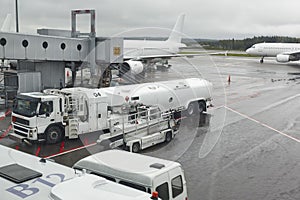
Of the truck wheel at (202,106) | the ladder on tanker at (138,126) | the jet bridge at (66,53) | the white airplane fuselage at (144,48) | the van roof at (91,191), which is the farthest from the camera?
the white airplane fuselage at (144,48)

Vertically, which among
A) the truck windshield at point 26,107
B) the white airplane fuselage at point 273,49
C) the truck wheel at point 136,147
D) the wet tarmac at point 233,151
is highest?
the white airplane fuselage at point 273,49

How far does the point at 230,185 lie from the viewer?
1188 cm

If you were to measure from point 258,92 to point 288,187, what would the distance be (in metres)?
22.1

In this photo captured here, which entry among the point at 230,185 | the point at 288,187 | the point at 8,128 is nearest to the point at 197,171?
the point at 230,185

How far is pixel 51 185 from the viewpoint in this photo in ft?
20.2

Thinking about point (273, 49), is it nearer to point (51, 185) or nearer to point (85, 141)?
point (85, 141)

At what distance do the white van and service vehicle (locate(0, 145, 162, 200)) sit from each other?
60.5 inches

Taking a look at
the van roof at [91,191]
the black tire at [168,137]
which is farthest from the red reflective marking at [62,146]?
the van roof at [91,191]

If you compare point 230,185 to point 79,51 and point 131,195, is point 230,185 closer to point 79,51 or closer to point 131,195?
point 131,195

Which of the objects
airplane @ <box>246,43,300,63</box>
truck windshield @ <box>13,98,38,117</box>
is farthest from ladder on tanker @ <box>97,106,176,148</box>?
airplane @ <box>246,43,300,63</box>

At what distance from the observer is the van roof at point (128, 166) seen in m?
8.03

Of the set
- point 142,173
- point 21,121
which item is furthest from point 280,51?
point 142,173

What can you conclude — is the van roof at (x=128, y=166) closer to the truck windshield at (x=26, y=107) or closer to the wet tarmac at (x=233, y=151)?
the wet tarmac at (x=233, y=151)

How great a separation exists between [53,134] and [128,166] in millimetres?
8362
